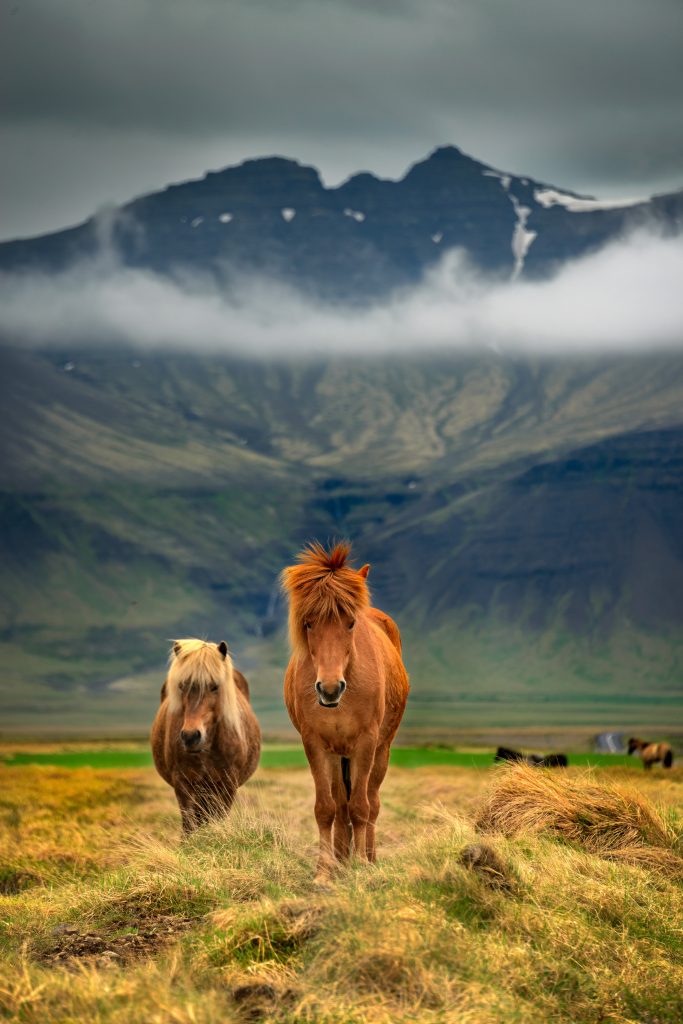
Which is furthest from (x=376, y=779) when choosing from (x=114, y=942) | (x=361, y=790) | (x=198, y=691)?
(x=114, y=942)

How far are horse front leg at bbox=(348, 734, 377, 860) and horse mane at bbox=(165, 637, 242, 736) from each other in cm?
388

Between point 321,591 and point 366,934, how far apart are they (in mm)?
5299

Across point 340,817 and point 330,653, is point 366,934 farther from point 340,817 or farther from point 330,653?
point 340,817

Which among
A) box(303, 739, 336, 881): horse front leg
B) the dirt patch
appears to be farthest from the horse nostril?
the dirt patch

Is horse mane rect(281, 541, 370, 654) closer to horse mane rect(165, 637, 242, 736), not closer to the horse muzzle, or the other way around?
the horse muzzle

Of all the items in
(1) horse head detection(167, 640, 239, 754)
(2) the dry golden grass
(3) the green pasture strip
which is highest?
(1) horse head detection(167, 640, 239, 754)

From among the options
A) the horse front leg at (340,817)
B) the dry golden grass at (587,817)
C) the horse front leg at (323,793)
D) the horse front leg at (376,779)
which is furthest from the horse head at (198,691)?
the dry golden grass at (587,817)

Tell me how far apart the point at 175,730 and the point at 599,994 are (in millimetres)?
9849

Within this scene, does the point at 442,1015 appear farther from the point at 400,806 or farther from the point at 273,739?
the point at 273,739

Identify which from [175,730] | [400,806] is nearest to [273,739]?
[400,806]

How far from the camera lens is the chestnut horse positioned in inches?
545

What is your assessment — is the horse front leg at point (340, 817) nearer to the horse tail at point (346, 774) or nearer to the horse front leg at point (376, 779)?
the horse tail at point (346, 774)

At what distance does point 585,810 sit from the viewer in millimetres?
14594

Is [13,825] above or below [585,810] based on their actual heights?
below
